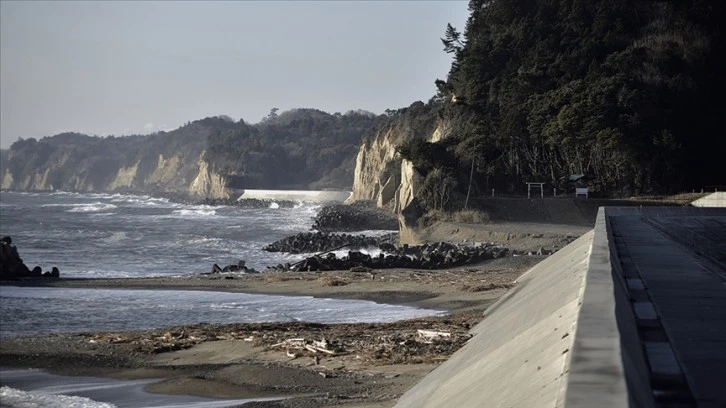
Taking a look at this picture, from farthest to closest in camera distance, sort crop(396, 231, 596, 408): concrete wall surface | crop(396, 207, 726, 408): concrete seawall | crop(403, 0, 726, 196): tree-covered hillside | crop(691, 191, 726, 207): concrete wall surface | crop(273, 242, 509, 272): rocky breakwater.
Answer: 1. crop(403, 0, 726, 196): tree-covered hillside
2. crop(691, 191, 726, 207): concrete wall surface
3. crop(273, 242, 509, 272): rocky breakwater
4. crop(396, 231, 596, 408): concrete wall surface
5. crop(396, 207, 726, 408): concrete seawall

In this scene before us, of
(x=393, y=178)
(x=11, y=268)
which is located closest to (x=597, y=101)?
(x=11, y=268)

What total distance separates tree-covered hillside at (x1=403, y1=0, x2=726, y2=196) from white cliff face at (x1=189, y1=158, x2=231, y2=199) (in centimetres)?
9845

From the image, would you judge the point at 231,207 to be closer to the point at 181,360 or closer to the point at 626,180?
the point at 626,180

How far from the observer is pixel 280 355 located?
48.5ft

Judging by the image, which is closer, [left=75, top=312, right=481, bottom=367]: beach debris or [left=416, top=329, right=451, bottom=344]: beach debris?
[left=75, top=312, right=481, bottom=367]: beach debris

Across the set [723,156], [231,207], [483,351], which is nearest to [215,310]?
[483,351]

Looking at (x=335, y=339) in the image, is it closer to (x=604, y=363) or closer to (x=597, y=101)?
(x=604, y=363)

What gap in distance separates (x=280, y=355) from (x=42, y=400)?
3.46m

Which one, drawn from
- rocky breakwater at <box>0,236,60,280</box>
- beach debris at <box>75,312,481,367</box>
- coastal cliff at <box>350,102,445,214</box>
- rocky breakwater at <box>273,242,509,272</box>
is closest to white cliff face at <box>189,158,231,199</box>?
coastal cliff at <box>350,102,445,214</box>

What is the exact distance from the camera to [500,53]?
187ft

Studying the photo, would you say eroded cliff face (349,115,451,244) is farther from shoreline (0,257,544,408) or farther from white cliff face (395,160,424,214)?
shoreline (0,257,544,408)

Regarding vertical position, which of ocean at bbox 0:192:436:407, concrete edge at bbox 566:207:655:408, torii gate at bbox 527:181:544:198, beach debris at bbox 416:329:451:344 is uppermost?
torii gate at bbox 527:181:544:198

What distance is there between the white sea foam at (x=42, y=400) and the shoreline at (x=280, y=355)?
100cm

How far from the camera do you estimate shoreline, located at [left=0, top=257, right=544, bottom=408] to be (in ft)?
38.6
